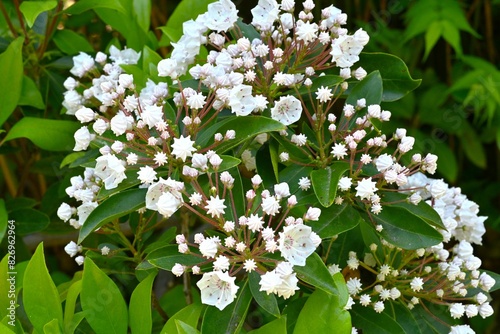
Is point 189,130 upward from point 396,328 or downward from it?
upward

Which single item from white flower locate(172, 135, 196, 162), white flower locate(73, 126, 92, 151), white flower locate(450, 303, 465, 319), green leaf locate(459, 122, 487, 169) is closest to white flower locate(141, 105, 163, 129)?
white flower locate(172, 135, 196, 162)

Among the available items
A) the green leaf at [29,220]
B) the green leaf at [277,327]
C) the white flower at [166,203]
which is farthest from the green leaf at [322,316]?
the green leaf at [29,220]

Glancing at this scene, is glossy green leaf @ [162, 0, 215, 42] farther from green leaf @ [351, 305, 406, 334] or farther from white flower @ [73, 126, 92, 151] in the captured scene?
green leaf @ [351, 305, 406, 334]

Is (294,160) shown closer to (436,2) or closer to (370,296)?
(370,296)

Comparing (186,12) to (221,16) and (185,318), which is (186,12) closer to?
(221,16)

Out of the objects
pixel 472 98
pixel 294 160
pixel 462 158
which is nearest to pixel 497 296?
pixel 462 158

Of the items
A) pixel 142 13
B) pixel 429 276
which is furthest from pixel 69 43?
pixel 429 276

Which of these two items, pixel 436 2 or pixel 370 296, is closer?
pixel 370 296
